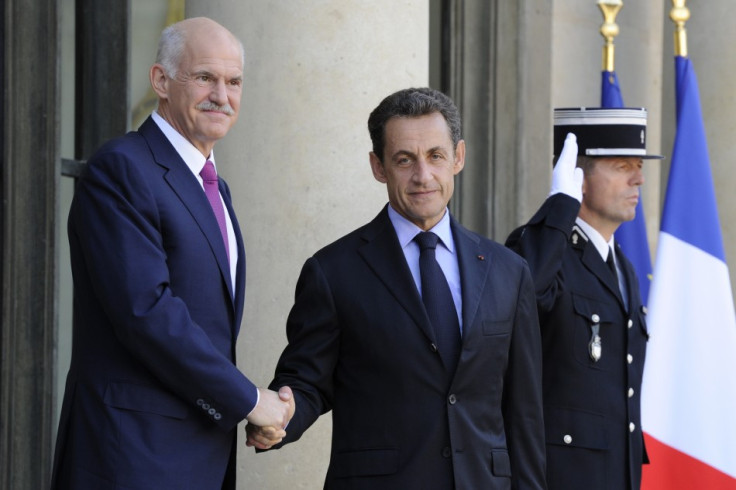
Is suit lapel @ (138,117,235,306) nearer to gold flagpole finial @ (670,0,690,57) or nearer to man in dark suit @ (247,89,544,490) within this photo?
man in dark suit @ (247,89,544,490)

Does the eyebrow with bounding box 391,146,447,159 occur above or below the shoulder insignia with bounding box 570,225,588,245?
above

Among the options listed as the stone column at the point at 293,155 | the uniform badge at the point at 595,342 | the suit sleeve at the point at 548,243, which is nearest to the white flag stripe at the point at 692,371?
the uniform badge at the point at 595,342

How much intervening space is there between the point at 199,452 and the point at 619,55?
5.07 metres

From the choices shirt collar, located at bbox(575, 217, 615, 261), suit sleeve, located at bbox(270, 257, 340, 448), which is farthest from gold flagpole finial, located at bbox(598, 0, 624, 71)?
suit sleeve, located at bbox(270, 257, 340, 448)

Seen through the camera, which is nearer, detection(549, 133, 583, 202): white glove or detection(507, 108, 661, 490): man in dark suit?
detection(507, 108, 661, 490): man in dark suit

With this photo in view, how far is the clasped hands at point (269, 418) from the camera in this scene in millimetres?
3490

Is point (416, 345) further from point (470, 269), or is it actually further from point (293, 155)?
point (293, 155)

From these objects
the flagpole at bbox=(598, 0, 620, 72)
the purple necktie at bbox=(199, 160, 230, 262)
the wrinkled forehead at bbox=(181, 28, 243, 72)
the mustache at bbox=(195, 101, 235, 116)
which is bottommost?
the purple necktie at bbox=(199, 160, 230, 262)

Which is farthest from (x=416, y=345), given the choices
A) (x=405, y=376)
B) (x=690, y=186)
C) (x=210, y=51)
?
(x=690, y=186)

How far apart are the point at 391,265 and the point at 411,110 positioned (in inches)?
16.6

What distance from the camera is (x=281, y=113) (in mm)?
4828

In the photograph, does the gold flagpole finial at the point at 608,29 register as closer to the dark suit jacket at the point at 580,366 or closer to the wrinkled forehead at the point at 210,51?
the dark suit jacket at the point at 580,366

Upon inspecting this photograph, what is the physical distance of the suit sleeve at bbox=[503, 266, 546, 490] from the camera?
3801mm

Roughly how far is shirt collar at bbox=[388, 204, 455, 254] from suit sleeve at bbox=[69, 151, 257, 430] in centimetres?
65
